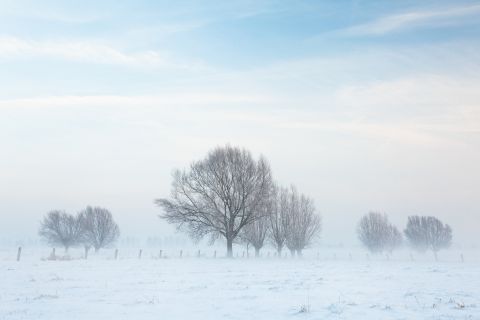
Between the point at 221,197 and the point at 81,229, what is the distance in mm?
42876

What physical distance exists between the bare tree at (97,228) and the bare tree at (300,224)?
132ft

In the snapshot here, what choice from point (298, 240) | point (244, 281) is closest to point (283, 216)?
point (298, 240)

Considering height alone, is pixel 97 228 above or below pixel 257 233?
above

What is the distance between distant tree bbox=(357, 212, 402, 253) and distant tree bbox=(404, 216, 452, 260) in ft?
17.3

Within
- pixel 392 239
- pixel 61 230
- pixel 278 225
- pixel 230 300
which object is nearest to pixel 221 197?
pixel 278 225

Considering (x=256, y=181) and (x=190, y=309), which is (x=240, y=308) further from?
(x=256, y=181)

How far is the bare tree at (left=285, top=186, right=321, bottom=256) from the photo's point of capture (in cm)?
5666

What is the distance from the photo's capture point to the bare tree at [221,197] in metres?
45.5

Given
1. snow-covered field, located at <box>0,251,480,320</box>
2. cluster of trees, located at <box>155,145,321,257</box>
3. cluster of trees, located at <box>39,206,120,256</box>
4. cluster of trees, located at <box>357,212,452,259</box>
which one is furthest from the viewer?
cluster of trees, located at <box>357,212,452,259</box>

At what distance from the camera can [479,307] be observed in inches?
415

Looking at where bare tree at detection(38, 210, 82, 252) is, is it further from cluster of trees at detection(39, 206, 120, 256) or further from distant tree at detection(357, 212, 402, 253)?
distant tree at detection(357, 212, 402, 253)

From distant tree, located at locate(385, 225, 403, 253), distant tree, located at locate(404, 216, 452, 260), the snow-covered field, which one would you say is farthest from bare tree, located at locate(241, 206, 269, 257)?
distant tree, located at locate(404, 216, 452, 260)

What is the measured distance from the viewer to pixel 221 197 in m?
45.9

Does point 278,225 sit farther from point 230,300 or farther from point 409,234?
point 409,234
